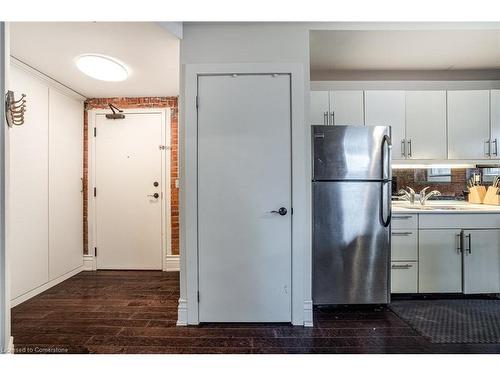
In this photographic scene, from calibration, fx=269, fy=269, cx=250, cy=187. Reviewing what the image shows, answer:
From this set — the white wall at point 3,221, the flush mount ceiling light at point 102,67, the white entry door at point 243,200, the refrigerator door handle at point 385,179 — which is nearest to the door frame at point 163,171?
the flush mount ceiling light at point 102,67

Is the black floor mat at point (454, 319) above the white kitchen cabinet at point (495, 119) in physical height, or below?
below

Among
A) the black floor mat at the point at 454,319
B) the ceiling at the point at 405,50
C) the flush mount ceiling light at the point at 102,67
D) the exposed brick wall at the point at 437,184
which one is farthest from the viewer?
the exposed brick wall at the point at 437,184

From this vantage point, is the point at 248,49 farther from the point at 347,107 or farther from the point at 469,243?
the point at 469,243

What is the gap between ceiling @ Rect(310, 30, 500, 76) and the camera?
238 centimetres

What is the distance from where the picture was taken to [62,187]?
3309mm

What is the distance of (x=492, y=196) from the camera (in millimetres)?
3008

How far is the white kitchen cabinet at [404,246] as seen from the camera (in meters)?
2.63

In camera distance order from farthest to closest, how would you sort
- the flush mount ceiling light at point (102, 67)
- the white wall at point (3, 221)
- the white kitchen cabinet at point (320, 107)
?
the white kitchen cabinet at point (320, 107)
the flush mount ceiling light at point (102, 67)
the white wall at point (3, 221)

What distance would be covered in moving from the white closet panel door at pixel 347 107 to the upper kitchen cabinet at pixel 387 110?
0.08 metres

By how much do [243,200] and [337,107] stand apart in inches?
61.5

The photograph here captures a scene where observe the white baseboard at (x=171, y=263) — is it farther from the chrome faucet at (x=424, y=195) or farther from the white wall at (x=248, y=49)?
the chrome faucet at (x=424, y=195)

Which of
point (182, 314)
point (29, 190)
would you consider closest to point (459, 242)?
point (182, 314)

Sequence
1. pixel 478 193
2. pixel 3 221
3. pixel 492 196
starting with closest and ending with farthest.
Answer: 1. pixel 3 221
2. pixel 492 196
3. pixel 478 193

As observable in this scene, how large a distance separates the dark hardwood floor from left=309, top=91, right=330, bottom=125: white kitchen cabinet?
1.91 m
